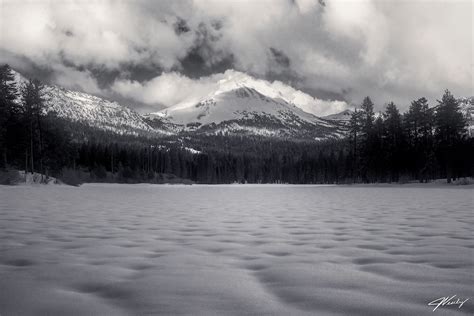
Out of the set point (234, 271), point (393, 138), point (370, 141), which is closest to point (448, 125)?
point (393, 138)

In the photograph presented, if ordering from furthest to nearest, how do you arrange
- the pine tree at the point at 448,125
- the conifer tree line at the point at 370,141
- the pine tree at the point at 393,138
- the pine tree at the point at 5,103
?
1. the pine tree at the point at 393,138
2. the pine tree at the point at 448,125
3. the conifer tree line at the point at 370,141
4. the pine tree at the point at 5,103

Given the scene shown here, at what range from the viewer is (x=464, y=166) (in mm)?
59000

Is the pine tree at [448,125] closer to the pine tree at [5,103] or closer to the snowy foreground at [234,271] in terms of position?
the snowy foreground at [234,271]

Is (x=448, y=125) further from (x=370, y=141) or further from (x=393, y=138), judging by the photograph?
(x=370, y=141)

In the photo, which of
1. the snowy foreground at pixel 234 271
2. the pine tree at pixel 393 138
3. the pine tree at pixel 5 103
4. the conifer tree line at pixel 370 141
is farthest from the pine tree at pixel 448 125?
the pine tree at pixel 5 103

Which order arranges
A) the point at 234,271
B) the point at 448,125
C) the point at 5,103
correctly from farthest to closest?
the point at 448,125, the point at 5,103, the point at 234,271

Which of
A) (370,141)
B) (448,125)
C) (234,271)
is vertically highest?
(448,125)

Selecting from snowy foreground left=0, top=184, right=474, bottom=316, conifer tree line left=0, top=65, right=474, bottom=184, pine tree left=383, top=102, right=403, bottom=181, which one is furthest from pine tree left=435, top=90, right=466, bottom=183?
snowy foreground left=0, top=184, right=474, bottom=316

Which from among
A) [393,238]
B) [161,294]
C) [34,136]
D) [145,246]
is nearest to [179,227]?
[145,246]

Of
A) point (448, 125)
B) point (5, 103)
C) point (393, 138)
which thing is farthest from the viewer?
point (393, 138)

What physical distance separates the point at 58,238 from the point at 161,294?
392 cm

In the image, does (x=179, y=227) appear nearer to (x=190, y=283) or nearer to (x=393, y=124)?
(x=190, y=283)

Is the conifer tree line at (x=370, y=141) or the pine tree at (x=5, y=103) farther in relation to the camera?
the conifer tree line at (x=370, y=141)

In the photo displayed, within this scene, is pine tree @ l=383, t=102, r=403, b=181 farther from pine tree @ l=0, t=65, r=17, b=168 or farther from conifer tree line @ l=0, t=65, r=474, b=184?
pine tree @ l=0, t=65, r=17, b=168
